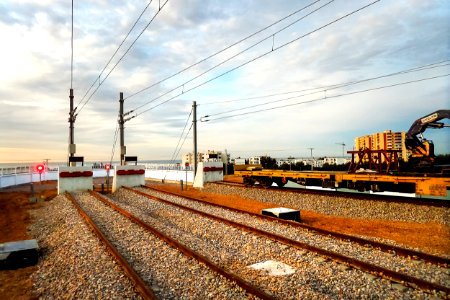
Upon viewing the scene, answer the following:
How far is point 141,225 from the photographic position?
1119 cm

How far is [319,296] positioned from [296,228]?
489cm

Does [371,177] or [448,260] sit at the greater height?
[371,177]

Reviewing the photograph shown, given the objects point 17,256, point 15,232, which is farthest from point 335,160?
point 17,256

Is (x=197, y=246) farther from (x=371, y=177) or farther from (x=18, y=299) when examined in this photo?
(x=371, y=177)

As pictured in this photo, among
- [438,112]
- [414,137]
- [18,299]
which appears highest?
[438,112]

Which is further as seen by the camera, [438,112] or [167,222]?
[438,112]

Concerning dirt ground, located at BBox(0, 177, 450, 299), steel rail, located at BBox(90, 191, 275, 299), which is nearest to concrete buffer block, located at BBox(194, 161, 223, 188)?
dirt ground, located at BBox(0, 177, 450, 299)

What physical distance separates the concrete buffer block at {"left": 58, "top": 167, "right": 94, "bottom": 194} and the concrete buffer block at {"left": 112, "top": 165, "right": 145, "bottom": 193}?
188 cm

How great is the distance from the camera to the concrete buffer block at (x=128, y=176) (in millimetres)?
25016

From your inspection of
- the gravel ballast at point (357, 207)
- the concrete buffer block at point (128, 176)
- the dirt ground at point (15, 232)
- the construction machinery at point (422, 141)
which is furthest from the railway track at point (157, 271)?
the concrete buffer block at point (128, 176)

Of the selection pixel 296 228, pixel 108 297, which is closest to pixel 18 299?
pixel 108 297

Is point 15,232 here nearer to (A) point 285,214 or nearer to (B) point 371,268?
(A) point 285,214

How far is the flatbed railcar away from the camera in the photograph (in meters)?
11.9

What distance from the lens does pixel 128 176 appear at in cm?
2578
